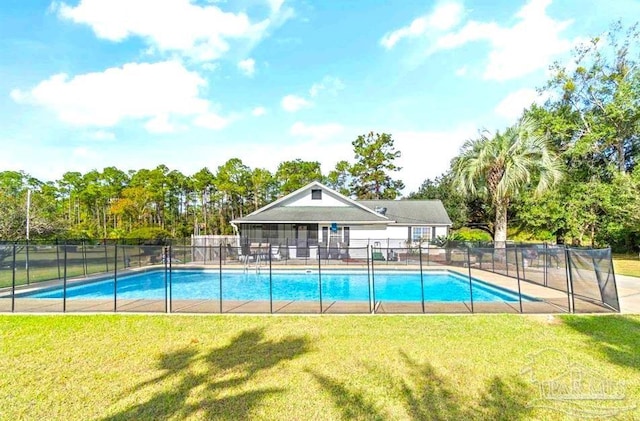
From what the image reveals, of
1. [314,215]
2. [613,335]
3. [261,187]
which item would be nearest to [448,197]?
[314,215]

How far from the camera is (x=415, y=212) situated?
947 inches

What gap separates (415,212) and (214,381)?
21564 millimetres

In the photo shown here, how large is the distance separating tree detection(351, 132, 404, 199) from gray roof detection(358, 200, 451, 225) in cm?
1474

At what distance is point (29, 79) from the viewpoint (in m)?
14.1

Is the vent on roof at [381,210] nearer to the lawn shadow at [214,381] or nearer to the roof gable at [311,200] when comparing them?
the roof gable at [311,200]

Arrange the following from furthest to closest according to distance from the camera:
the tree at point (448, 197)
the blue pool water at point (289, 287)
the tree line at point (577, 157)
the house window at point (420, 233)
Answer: the tree at point (448, 197) → the house window at point (420, 233) → the tree line at point (577, 157) → the blue pool water at point (289, 287)

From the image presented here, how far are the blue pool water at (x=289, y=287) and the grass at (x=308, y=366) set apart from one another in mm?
3211

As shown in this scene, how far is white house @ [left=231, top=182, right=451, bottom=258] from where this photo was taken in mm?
20266

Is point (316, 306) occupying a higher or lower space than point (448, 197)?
lower

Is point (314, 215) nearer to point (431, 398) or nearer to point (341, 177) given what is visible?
point (431, 398)

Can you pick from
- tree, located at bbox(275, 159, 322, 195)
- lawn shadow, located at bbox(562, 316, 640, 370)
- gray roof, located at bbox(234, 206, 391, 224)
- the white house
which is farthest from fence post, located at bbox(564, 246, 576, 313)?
tree, located at bbox(275, 159, 322, 195)

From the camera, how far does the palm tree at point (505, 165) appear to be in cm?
1625

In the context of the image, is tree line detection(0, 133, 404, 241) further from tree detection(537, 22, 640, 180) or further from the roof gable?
tree detection(537, 22, 640, 180)

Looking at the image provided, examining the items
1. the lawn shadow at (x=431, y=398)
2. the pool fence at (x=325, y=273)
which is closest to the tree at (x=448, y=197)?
the pool fence at (x=325, y=273)
